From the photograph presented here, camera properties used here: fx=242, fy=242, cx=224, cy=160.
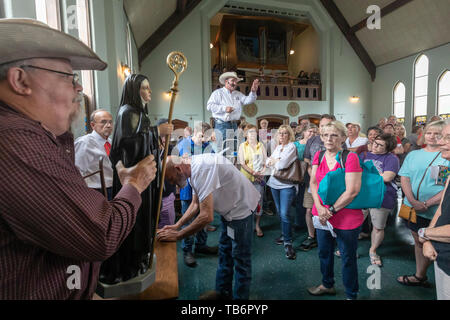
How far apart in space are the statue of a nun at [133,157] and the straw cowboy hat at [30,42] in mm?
488

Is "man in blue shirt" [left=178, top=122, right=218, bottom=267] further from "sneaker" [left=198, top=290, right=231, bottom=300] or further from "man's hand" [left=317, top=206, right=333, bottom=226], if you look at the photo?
"man's hand" [left=317, top=206, right=333, bottom=226]

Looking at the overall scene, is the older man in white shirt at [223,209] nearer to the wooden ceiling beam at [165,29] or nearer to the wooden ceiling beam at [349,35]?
the wooden ceiling beam at [165,29]

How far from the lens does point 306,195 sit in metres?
3.71

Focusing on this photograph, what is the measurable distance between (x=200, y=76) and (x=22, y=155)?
11545 mm

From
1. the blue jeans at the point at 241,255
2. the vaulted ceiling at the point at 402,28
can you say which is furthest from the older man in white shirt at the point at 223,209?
the vaulted ceiling at the point at 402,28

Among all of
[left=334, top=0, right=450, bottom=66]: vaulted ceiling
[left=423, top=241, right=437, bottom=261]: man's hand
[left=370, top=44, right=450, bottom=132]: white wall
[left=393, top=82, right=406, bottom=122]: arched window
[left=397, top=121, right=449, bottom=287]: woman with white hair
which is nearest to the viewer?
[left=423, top=241, right=437, bottom=261]: man's hand

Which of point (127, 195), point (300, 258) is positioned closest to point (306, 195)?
point (300, 258)

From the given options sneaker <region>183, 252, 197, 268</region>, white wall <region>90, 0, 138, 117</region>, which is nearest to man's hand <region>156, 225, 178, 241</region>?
sneaker <region>183, 252, 197, 268</region>

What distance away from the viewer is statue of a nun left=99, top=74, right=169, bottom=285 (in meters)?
1.29

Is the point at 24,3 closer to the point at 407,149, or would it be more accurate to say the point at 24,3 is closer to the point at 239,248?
the point at 239,248

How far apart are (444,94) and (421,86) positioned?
46.9 inches

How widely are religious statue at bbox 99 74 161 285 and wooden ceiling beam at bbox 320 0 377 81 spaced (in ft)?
48.7

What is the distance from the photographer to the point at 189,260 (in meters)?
3.11

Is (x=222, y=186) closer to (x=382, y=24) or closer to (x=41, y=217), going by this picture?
(x=41, y=217)
